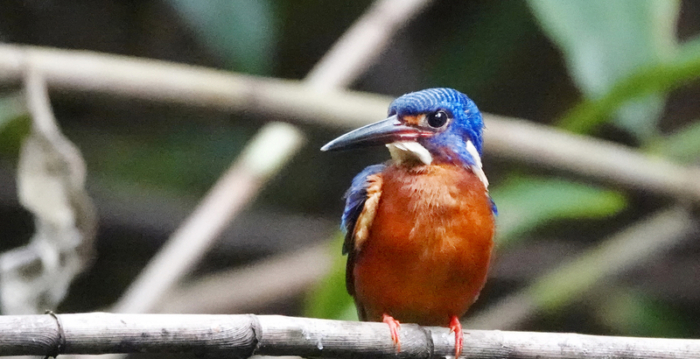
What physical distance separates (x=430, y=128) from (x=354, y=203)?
0.23 m

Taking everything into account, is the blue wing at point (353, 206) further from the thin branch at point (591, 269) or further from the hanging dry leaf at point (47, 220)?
the thin branch at point (591, 269)

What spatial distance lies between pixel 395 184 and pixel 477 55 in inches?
80.3

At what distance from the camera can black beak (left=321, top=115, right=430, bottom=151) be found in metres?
1.61

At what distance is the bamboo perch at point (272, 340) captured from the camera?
1.14 metres

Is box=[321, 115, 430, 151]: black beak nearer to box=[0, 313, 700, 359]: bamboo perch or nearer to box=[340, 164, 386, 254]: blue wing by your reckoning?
box=[340, 164, 386, 254]: blue wing

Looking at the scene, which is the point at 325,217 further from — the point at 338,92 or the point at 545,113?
the point at 338,92

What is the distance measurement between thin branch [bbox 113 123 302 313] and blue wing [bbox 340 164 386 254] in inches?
28.2

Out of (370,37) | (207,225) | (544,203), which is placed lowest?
(207,225)

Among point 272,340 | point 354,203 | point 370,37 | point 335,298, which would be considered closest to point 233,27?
point 370,37

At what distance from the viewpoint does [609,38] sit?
257 centimetres

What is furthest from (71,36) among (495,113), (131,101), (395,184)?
(395,184)

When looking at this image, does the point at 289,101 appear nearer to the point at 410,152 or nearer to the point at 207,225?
the point at 207,225

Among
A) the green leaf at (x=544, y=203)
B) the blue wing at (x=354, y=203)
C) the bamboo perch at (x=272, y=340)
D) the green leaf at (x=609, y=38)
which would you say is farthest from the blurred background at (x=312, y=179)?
the bamboo perch at (x=272, y=340)

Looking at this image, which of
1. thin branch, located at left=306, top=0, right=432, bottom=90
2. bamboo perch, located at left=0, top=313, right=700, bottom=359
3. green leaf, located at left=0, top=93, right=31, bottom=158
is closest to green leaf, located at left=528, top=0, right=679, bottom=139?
thin branch, located at left=306, top=0, right=432, bottom=90
